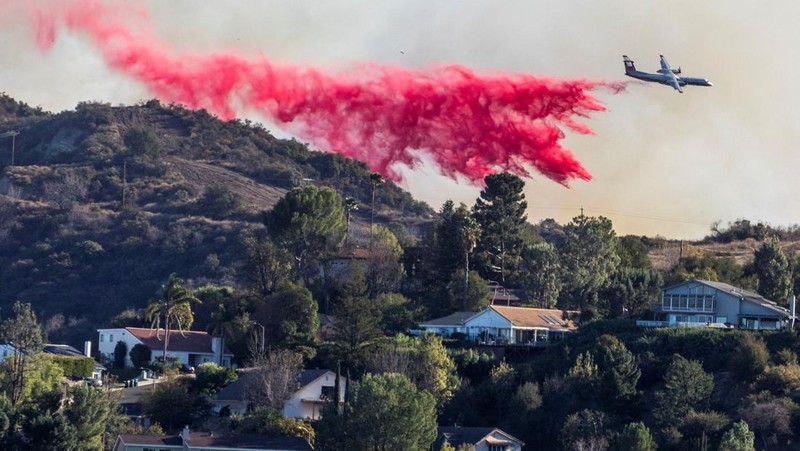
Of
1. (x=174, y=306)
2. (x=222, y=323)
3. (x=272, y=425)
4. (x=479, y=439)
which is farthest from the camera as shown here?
(x=174, y=306)

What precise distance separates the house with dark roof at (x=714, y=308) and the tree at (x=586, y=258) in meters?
7.18

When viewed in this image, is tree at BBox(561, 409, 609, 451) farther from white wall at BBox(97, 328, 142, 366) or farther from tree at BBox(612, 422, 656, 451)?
white wall at BBox(97, 328, 142, 366)

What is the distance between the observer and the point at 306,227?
12012cm

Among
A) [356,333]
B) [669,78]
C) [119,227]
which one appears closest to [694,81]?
[669,78]

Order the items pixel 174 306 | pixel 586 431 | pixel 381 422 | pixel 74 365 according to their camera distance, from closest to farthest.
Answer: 1. pixel 381 422
2. pixel 586 431
3. pixel 74 365
4. pixel 174 306

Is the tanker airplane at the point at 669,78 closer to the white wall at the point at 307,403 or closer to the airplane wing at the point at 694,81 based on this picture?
the airplane wing at the point at 694,81

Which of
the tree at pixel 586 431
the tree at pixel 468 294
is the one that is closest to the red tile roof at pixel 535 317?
the tree at pixel 468 294

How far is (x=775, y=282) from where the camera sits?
111375mm

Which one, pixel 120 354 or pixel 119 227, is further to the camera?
pixel 119 227

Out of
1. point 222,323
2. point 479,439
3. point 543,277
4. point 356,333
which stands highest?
point 543,277

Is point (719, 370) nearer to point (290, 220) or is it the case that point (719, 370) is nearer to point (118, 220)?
point (290, 220)

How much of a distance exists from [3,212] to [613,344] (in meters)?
108

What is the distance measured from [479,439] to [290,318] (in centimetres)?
2429

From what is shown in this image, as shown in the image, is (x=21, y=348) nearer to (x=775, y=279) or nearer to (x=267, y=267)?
(x=267, y=267)
